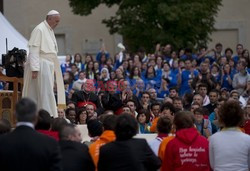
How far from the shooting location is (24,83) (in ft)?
56.4

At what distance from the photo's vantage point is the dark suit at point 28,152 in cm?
956

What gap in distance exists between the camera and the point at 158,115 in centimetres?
1791

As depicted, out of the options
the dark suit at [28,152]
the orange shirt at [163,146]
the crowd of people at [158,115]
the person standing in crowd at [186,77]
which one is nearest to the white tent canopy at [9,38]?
the crowd of people at [158,115]

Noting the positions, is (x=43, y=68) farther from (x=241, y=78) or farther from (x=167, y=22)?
(x=167, y=22)

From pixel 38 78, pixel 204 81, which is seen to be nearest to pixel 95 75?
pixel 204 81

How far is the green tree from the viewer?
105 feet

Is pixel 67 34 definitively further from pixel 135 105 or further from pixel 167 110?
pixel 167 110

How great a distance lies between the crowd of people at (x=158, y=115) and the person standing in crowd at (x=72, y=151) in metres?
0.01

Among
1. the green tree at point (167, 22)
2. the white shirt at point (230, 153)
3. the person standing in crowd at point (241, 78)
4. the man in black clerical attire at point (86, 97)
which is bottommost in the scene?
the white shirt at point (230, 153)

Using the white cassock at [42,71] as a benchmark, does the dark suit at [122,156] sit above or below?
below

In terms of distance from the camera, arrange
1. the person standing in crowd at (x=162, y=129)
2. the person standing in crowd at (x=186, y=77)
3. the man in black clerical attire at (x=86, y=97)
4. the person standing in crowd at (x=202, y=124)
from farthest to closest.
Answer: the person standing in crowd at (x=186, y=77) → the man in black clerical attire at (x=86, y=97) → the person standing in crowd at (x=202, y=124) → the person standing in crowd at (x=162, y=129)

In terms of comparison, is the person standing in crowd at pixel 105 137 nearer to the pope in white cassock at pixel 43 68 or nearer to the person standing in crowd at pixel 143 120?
the person standing in crowd at pixel 143 120

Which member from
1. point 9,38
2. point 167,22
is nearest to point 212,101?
point 9,38

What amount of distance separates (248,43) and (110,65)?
14781 millimetres
